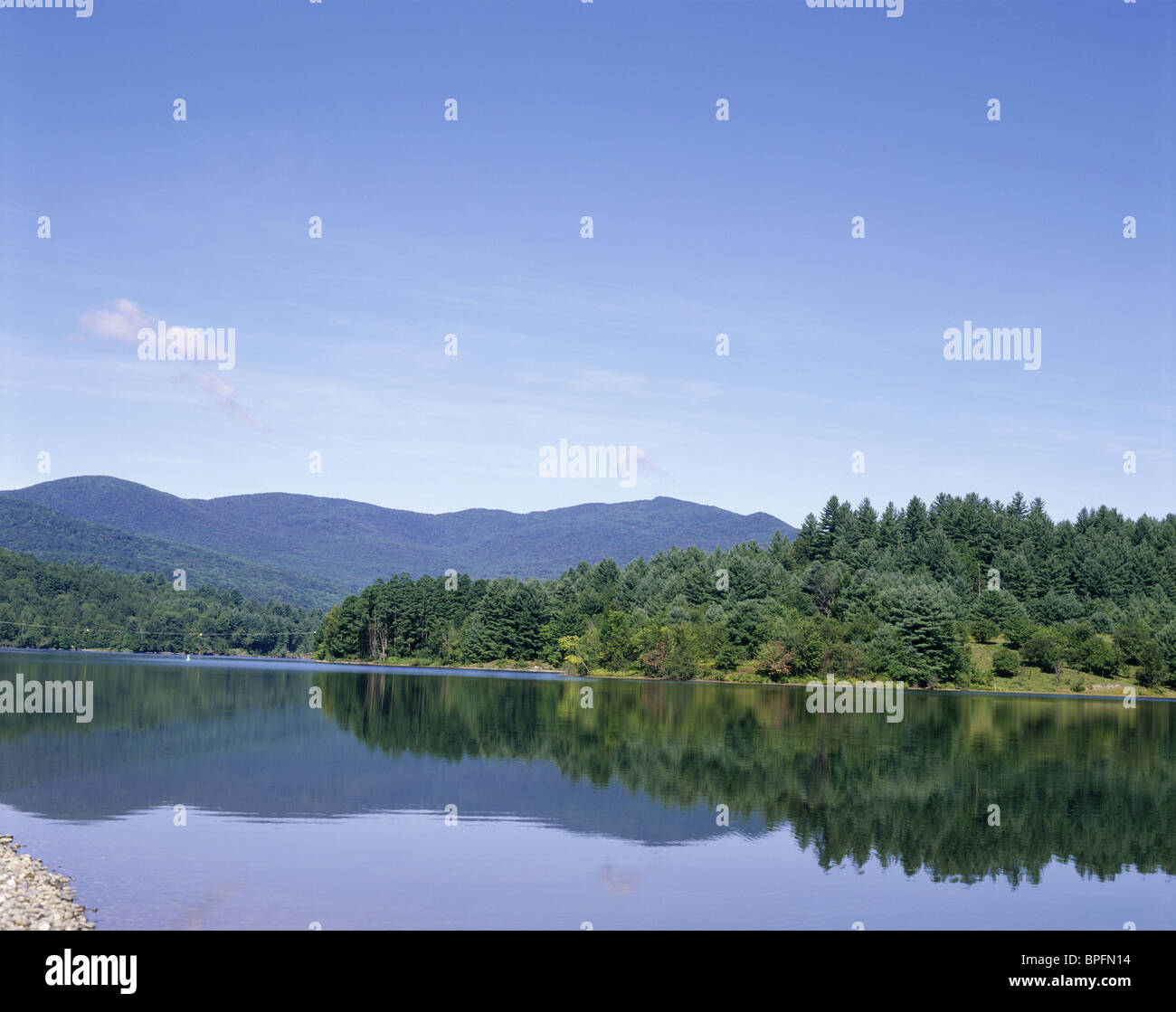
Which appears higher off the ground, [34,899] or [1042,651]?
[34,899]

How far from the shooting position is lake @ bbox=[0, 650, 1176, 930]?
22.1 meters

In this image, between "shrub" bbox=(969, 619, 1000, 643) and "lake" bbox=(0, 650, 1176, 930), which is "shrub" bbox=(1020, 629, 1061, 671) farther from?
"lake" bbox=(0, 650, 1176, 930)

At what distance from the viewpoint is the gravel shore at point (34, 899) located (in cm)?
1850

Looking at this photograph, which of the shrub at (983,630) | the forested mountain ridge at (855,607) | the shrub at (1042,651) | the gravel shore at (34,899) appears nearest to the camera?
the gravel shore at (34,899)

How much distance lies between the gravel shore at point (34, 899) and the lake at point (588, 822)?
48cm

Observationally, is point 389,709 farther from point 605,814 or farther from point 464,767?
point 605,814

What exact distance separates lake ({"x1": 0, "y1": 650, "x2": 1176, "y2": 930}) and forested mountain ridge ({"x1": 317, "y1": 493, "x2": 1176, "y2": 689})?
55.1m

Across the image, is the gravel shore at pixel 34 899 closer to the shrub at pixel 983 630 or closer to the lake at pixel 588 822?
the lake at pixel 588 822

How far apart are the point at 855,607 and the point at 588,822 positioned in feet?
329

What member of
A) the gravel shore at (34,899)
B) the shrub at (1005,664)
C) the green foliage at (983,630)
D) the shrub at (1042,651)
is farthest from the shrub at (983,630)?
the gravel shore at (34,899)

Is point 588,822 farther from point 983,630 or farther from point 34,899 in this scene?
point 983,630

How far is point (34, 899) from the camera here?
20.0 m

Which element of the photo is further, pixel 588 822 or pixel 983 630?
pixel 983 630

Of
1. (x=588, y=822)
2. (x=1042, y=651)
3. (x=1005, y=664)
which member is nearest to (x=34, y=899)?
(x=588, y=822)
